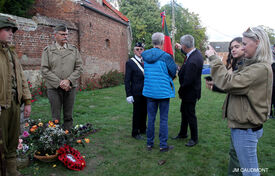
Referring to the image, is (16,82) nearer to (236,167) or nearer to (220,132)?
(236,167)

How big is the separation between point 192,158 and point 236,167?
127cm

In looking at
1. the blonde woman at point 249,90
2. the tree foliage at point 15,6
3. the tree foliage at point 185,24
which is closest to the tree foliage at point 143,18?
the tree foliage at point 185,24

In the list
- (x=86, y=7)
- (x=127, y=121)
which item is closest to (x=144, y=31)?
(x=86, y=7)

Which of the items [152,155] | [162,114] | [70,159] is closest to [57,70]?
[70,159]

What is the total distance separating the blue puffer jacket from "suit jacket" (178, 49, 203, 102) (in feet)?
1.07

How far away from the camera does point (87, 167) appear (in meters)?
3.63

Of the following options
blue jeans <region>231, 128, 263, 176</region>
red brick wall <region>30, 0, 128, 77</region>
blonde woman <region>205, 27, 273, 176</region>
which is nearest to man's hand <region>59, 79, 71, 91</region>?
blonde woman <region>205, 27, 273, 176</region>

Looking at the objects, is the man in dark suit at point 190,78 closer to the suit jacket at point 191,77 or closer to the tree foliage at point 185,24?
the suit jacket at point 191,77

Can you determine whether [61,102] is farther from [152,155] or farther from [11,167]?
[152,155]

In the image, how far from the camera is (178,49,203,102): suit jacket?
13.9 ft

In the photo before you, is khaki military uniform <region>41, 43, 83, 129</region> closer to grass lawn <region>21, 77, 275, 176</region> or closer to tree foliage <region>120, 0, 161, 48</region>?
grass lawn <region>21, 77, 275, 176</region>

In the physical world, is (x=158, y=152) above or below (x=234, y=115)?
below

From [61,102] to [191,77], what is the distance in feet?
8.68

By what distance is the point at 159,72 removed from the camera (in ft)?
13.3
